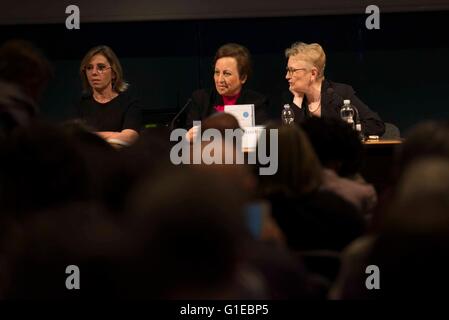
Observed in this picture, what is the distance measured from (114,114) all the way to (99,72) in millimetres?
285

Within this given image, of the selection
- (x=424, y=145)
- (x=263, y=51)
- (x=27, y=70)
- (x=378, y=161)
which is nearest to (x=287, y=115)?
(x=378, y=161)

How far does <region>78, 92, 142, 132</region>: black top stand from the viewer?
5363mm

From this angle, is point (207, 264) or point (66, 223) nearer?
point (207, 264)

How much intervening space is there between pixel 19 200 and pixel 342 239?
1031 millimetres

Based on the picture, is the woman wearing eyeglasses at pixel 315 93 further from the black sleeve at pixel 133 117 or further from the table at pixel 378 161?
the black sleeve at pixel 133 117

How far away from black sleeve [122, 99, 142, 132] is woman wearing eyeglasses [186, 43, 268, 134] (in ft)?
1.09

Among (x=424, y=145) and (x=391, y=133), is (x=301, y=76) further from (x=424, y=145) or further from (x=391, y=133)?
(x=424, y=145)

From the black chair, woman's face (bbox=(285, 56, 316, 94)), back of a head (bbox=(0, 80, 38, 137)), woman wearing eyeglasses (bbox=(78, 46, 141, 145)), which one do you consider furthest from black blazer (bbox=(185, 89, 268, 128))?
back of a head (bbox=(0, 80, 38, 137))

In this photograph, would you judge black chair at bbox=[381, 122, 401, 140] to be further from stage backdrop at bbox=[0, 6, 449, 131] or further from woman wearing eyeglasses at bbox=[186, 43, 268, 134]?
stage backdrop at bbox=[0, 6, 449, 131]

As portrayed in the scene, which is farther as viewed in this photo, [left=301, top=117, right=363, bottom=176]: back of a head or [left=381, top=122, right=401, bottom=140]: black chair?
[left=381, top=122, right=401, bottom=140]: black chair

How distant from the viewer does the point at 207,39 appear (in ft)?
23.9

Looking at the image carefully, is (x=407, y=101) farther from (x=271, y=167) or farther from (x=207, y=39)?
(x=271, y=167)

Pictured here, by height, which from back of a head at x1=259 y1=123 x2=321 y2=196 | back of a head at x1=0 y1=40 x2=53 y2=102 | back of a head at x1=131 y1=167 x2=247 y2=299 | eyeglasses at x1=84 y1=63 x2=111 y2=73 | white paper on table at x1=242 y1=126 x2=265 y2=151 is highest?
eyeglasses at x1=84 y1=63 x2=111 y2=73
